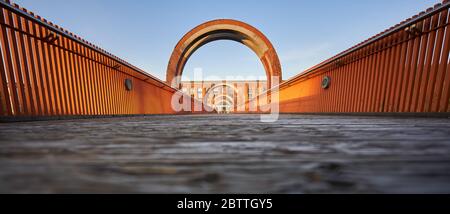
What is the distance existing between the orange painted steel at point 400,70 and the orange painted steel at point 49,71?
509cm

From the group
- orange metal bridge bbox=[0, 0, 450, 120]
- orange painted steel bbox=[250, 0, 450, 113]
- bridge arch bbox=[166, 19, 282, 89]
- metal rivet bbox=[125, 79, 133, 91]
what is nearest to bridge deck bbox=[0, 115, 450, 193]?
orange metal bridge bbox=[0, 0, 450, 120]

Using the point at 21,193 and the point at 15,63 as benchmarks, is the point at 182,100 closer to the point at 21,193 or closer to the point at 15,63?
the point at 15,63

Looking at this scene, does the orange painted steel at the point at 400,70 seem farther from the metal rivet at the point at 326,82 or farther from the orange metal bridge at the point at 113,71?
the metal rivet at the point at 326,82

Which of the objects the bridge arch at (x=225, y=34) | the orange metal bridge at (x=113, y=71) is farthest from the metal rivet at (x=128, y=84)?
the bridge arch at (x=225, y=34)

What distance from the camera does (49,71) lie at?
3020mm

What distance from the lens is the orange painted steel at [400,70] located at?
259 cm

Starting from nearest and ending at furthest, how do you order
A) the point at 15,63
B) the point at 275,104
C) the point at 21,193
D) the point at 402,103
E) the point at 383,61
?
the point at 21,193
the point at 15,63
the point at 402,103
the point at 383,61
the point at 275,104

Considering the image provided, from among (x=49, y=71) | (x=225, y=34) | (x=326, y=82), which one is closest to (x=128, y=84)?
(x=49, y=71)

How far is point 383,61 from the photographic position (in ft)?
11.6

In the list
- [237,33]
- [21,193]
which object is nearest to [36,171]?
[21,193]

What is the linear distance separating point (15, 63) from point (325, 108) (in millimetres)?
6427

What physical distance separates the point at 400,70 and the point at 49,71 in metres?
5.48

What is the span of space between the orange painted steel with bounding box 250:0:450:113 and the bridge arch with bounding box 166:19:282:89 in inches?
317

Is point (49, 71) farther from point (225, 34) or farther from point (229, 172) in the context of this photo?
point (225, 34)
